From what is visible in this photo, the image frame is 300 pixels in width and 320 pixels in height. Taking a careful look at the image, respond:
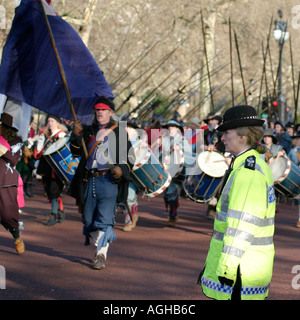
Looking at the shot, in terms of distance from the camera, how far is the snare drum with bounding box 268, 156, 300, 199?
1154 cm

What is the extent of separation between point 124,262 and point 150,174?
106 inches

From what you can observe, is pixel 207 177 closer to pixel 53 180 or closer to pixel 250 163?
pixel 53 180

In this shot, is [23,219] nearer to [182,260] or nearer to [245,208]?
[182,260]

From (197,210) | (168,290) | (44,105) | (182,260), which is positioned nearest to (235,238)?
(168,290)

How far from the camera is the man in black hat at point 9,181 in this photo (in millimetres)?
8141

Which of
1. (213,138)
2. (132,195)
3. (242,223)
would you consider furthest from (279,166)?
(242,223)

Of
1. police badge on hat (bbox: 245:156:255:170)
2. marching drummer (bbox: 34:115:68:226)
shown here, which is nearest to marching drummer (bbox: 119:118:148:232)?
marching drummer (bbox: 34:115:68:226)

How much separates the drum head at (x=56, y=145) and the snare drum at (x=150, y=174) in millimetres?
1135

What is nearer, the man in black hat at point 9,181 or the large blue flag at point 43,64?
the large blue flag at point 43,64

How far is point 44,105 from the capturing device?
7.54 metres

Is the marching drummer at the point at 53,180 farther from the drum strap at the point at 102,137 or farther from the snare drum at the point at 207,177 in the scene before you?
the drum strap at the point at 102,137

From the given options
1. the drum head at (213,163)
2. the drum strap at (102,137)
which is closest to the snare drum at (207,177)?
the drum head at (213,163)

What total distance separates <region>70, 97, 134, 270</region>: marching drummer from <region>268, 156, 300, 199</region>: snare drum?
170 inches
